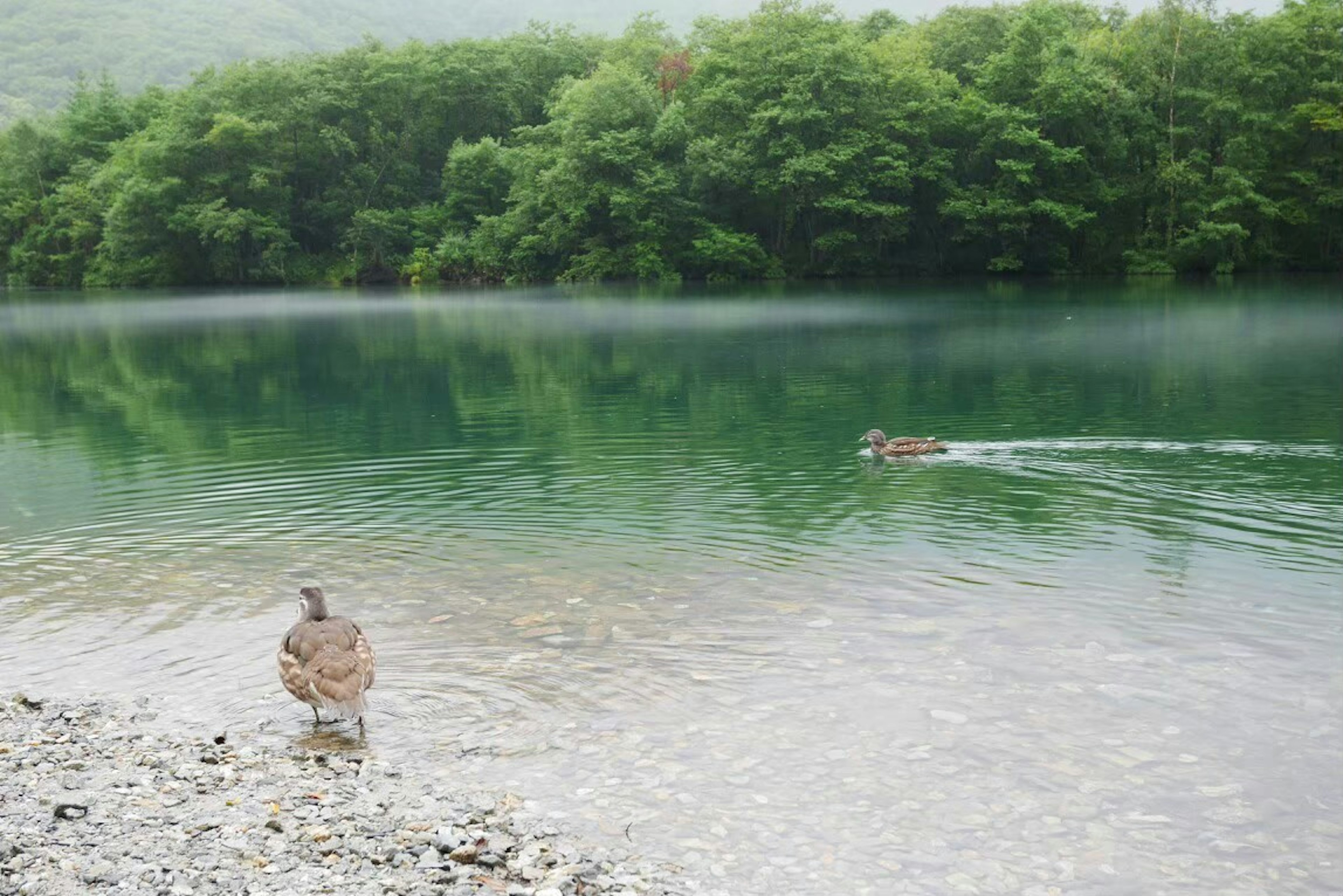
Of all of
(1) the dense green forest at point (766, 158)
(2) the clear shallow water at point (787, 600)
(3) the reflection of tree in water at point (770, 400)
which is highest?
(1) the dense green forest at point (766, 158)

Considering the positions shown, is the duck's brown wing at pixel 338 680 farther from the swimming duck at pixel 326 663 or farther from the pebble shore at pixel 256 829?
the pebble shore at pixel 256 829

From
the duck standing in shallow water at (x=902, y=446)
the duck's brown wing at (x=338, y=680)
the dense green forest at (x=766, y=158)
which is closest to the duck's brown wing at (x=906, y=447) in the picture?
the duck standing in shallow water at (x=902, y=446)

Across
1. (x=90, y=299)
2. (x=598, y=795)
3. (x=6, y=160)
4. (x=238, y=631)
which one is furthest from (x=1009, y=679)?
(x=6, y=160)

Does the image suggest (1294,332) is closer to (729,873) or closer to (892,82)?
(729,873)

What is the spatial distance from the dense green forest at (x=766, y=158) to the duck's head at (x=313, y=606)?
3079 inches

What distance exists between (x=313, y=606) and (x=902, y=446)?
12314 millimetres

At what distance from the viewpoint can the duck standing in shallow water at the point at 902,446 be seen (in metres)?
20.1

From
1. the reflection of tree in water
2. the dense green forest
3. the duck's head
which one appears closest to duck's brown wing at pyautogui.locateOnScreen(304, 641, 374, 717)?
the duck's head

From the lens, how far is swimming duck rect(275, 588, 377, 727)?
9141 mm

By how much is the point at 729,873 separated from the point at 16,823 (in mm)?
4317

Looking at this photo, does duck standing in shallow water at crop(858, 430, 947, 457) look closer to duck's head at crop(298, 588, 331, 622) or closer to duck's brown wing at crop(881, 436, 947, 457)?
duck's brown wing at crop(881, 436, 947, 457)

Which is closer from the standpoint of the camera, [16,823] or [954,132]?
[16,823]

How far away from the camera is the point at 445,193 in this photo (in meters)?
109

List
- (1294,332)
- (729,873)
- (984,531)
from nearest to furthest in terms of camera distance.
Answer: (729,873) < (984,531) < (1294,332)
